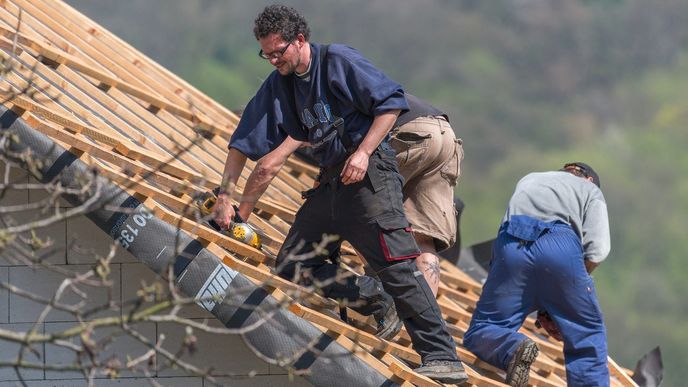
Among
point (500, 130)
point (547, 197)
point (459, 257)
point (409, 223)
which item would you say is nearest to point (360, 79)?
point (409, 223)

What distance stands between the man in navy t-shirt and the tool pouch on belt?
1.00m

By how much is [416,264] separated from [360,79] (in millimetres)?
1009

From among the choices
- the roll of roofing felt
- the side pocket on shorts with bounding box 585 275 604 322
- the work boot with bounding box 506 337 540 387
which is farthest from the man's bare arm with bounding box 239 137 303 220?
the side pocket on shorts with bounding box 585 275 604 322

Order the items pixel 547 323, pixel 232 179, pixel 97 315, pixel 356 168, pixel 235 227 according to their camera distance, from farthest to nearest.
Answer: pixel 547 323 < pixel 97 315 < pixel 235 227 < pixel 232 179 < pixel 356 168

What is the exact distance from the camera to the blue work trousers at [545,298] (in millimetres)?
8195

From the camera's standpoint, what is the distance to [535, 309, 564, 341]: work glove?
334 inches

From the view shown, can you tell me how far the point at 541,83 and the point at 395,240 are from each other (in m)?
50.8

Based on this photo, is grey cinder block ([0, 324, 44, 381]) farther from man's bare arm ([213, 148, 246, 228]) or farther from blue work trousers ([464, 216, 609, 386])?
blue work trousers ([464, 216, 609, 386])

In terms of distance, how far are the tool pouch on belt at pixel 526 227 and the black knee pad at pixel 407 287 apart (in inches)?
41.2

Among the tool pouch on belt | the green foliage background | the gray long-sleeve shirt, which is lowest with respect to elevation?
the tool pouch on belt

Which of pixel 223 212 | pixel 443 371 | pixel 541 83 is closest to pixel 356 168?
pixel 223 212

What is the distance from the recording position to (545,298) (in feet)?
27.2

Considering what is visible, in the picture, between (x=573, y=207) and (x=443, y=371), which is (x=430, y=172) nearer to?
(x=573, y=207)

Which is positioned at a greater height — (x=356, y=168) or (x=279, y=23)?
(x=279, y=23)
